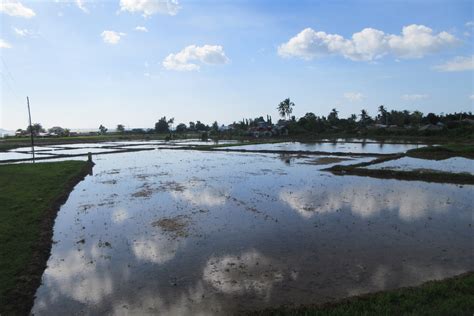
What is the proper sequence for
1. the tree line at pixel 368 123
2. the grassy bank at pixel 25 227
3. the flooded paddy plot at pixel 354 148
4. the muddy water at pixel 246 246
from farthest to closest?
the tree line at pixel 368 123 → the flooded paddy plot at pixel 354 148 → the grassy bank at pixel 25 227 → the muddy water at pixel 246 246

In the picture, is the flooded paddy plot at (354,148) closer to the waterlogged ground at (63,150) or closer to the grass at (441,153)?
the grass at (441,153)

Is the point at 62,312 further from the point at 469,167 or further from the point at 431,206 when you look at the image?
the point at 469,167

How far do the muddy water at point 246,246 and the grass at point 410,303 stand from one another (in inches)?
20.8

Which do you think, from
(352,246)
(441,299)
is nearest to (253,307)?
(441,299)

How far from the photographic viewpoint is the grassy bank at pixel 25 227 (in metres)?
6.62

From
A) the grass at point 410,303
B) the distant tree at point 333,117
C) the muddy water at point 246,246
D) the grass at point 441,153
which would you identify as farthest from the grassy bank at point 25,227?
the distant tree at point 333,117

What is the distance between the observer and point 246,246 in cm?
896

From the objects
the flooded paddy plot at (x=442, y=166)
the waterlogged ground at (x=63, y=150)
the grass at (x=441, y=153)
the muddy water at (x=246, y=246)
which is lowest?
the muddy water at (x=246, y=246)

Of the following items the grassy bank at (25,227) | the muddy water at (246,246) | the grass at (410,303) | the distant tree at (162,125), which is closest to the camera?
the grass at (410,303)

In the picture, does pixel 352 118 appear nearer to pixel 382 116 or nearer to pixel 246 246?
pixel 382 116

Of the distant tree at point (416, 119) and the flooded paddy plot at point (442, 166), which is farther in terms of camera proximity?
the distant tree at point (416, 119)

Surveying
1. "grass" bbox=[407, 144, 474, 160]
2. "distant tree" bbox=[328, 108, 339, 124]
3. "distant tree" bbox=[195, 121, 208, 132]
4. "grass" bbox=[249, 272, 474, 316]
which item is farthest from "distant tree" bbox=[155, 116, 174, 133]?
"grass" bbox=[249, 272, 474, 316]

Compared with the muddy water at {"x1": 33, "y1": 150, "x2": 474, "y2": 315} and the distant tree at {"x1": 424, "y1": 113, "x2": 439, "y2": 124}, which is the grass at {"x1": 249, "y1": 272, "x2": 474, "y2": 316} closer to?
the muddy water at {"x1": 33, "y1": 150, "x2": 474, "y2": 315}

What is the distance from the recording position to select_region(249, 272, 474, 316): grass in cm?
520
